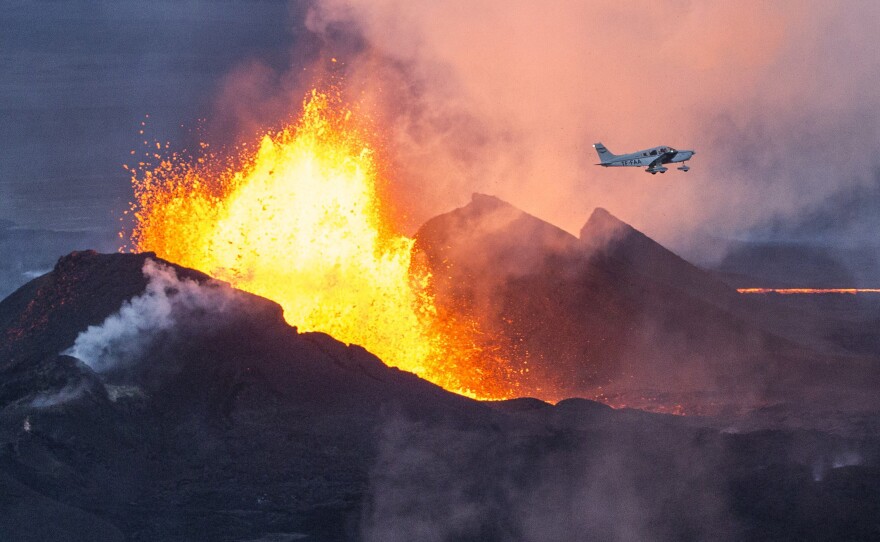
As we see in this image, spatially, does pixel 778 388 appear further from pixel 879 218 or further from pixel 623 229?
pixel 879 218

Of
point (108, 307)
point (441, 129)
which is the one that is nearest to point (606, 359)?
point (108, 307)

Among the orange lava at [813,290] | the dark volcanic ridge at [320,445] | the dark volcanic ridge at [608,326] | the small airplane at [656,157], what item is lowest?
the dark volcanic ridge at [320,445]

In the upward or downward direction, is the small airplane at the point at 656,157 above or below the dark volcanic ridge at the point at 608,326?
above

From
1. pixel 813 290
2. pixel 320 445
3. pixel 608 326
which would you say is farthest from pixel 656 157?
pixel 320 445

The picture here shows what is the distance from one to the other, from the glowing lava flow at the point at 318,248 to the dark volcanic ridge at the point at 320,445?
5253 millimetres

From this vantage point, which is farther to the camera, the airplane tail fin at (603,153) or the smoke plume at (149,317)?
the airplane tail fin at (603,153)

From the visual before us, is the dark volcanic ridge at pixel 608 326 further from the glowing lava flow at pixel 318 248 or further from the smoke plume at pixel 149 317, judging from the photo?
the smoke plume at pixel 149 317

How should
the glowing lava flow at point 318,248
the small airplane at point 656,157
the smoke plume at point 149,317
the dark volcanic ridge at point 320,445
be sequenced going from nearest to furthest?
the dark volcanic ridge at point 320,445 → the smoke plume at point 149,317 → the glowing lava flow at point 318,248 → the small airplane at point 656,157

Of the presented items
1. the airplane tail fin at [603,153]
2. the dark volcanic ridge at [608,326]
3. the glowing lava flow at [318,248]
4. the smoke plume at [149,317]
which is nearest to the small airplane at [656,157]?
the airplane tail fin at [603,153]

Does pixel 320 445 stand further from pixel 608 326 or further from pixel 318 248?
pixel 608 326

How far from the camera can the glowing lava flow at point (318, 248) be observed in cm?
4428

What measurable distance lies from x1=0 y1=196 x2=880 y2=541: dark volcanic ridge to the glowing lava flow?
17.2 ft

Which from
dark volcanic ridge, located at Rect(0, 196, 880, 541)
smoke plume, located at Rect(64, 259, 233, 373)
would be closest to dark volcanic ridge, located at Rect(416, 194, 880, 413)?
dark volcanic ridge, located at Rect(0, 196, 880, 541)

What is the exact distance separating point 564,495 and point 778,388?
1311 centimetres
